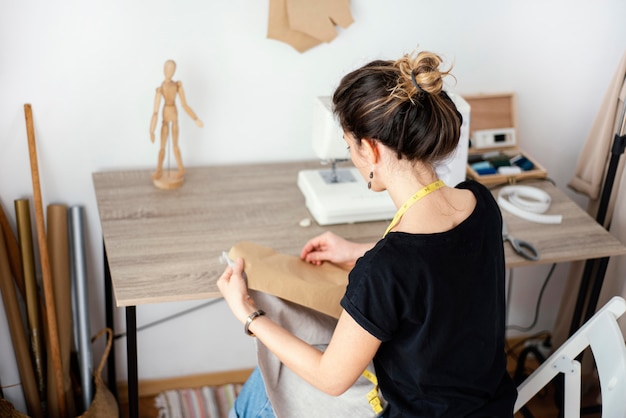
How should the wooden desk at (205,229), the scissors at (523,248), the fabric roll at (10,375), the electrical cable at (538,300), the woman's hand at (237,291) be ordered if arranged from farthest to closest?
the electrical cable at (538,300)
the fabric roll at (10,375)
the scissors at (523,248)
the wooden desk at (205,229)
the woman's hand at (237,291)

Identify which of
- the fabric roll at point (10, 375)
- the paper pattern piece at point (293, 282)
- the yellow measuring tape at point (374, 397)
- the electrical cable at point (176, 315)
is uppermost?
the paper pattern piece at point (293, 282)

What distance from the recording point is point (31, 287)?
207 centimetres

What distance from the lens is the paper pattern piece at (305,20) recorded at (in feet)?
6.56

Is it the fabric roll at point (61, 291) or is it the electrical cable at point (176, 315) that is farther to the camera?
the electrical cable at point (176, 315)

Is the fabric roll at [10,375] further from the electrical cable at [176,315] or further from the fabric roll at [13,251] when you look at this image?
the electrical cable at [176,315]

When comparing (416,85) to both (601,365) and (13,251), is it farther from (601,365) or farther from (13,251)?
(13,251)

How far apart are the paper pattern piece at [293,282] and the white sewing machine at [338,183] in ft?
0.92

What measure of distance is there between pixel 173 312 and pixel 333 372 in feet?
3.56

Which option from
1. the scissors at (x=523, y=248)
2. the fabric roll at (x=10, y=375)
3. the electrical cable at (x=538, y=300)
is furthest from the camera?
the electrical cable at (x=538, y=300)

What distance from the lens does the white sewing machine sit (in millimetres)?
1847

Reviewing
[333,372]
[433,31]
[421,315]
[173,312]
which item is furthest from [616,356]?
[173,312]

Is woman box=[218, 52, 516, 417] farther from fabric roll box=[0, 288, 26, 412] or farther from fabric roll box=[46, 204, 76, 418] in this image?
fabric roll box=[0, 288, 26, 412]

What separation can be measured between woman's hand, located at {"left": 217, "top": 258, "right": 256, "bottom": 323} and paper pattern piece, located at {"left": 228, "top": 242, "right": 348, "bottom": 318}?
0.08ft

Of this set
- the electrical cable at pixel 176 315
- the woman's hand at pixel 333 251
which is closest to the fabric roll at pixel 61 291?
the electrical cable at pixel 176 315
